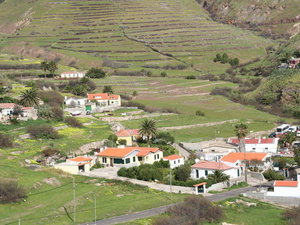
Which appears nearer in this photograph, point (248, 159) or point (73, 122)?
point (248, 159)

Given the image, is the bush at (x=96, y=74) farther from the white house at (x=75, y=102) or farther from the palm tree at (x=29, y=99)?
the palm tree at (x=29, y=99)

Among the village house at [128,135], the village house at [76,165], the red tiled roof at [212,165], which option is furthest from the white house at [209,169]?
the village house at [128,135]

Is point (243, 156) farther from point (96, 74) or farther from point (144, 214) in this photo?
point (96, 74)

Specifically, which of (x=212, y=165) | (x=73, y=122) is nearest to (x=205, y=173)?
(x=212, y=165)

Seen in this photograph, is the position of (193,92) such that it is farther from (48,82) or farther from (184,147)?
(184,147)

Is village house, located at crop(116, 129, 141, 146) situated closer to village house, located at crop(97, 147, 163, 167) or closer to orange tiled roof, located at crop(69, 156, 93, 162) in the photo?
village house, located at crop(97, 147, 163, 167)

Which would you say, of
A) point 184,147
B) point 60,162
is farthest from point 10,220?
point 184,147
